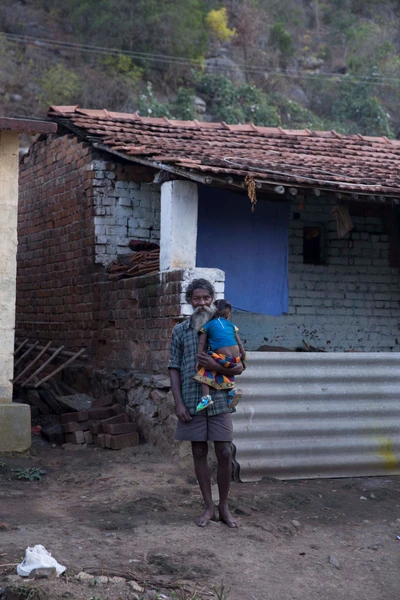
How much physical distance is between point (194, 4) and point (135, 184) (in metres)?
17.3

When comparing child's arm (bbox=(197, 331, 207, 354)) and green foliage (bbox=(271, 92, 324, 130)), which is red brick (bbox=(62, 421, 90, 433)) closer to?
child's arm (bbox=(197, 331, 207, 354))

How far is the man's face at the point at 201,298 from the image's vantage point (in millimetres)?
5285

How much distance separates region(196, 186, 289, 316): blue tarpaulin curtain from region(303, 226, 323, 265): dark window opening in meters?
1.52

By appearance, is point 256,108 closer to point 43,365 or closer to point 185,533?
point 43,365

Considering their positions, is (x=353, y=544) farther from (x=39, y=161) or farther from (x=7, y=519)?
(x=39, y=161)

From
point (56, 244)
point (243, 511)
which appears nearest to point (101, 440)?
point (243, 511)

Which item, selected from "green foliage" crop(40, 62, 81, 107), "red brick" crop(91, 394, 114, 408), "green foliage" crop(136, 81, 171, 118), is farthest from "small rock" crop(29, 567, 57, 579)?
"green foliage" crop(40, 62, 81, 107)

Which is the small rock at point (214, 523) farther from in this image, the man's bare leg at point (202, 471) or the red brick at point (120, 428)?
the red brick at point (120, 428)

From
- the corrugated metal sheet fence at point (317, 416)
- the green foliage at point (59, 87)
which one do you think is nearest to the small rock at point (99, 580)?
the corrugated metal sheet fence at point (317, 416)

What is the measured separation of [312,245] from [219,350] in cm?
552

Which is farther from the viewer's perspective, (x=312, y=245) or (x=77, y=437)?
(x=312, y=245)

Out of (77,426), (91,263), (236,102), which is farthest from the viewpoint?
(236,102)

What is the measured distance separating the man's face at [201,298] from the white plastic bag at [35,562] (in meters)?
1.92

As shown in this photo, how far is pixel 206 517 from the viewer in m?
5.27
